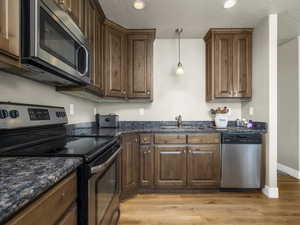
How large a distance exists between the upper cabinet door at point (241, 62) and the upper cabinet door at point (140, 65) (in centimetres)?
129

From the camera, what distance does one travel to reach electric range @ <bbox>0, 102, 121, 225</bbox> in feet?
3.20

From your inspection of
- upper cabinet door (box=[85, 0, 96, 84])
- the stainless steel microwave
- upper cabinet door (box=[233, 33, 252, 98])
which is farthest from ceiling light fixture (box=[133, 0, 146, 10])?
upper cabinet door (box=[233, 33, 252, 98])

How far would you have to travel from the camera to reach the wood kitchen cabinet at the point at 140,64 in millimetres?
3047

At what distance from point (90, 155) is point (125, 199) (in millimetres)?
1792

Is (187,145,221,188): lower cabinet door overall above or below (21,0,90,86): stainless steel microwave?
below

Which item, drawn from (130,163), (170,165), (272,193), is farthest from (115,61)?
(272,193)

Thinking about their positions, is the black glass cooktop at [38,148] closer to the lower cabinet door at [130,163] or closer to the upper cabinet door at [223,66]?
the lower cabinet door at [130,163]

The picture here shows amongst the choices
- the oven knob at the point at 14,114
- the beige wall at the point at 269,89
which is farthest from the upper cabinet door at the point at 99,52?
the beige wall at the point at 269,89

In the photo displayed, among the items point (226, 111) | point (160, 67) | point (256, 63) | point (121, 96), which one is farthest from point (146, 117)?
point (256, 63)

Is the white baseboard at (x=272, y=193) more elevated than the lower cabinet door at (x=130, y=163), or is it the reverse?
the lower cabinet door at (x=130, y=163)

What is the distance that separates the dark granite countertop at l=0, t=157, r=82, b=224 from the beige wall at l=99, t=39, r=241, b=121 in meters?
2.51

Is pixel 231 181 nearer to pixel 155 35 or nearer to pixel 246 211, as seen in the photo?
pixel 246 211

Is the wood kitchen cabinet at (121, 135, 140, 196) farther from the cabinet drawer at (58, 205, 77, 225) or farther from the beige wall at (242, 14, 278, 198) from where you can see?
the beige wall at (242, 14, 278, 198)

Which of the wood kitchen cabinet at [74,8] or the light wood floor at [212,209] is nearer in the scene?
the wood kitchen cabinet at [74,8]
